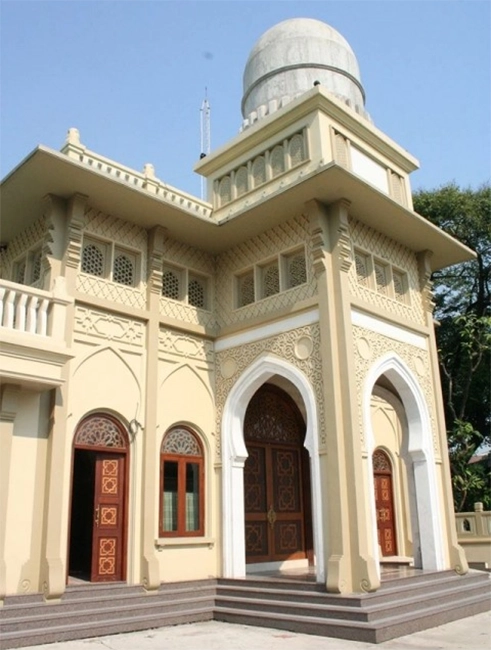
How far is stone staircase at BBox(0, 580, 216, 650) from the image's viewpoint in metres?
6.70

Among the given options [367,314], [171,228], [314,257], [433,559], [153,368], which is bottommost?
[433,559]

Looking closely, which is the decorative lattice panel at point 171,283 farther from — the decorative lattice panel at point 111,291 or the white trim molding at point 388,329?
the white trim molding at point 388,329

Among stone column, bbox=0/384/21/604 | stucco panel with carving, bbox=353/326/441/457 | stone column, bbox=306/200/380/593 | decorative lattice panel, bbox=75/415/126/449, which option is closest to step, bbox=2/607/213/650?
stone column, bbox=0/384/21/604

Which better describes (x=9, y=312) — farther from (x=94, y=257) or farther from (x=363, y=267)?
(x=363, y=267)

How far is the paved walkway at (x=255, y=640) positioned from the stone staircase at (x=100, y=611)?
145 mm

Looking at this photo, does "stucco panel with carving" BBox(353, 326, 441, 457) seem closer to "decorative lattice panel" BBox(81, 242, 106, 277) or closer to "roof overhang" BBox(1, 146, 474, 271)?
"roof overhang" BBox(1, 146, 474, 271)

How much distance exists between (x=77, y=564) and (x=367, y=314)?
6.81 m

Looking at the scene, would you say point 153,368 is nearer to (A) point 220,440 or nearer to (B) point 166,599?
(A) point 220,440

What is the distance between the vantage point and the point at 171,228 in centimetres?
988

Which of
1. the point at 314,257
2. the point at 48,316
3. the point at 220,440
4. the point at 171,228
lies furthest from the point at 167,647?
the point at 171,228

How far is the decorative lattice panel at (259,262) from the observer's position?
933 centimetres

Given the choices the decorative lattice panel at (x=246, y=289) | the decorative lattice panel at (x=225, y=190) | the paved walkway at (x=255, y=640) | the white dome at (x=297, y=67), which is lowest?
the paved walkway at (x=255, y=640)

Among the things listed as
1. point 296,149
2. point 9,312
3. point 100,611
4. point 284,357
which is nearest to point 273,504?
point 284,357

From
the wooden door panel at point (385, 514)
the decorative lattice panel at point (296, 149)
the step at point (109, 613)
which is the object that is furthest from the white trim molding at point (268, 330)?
the wooden door panel at point (385, 514)
